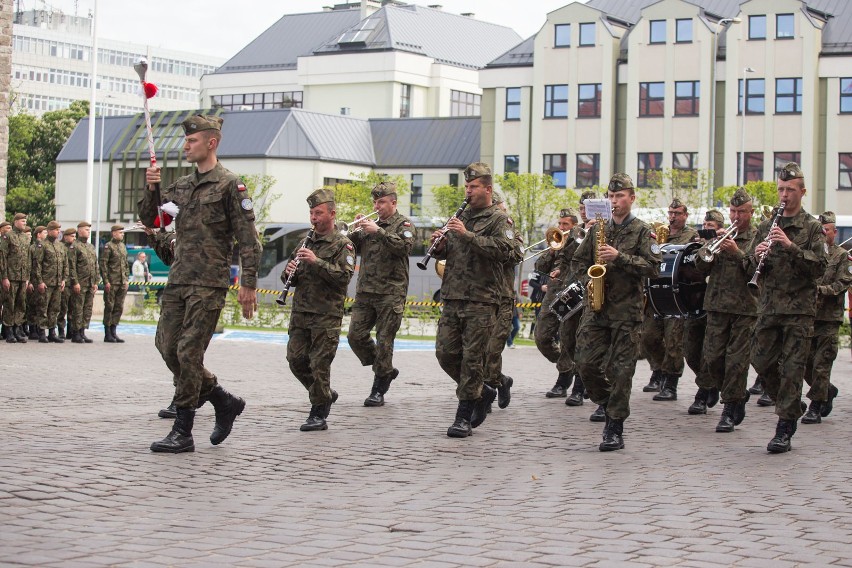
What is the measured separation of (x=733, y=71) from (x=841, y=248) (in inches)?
1821

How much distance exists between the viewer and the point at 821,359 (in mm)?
13102

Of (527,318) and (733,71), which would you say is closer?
(527,318)

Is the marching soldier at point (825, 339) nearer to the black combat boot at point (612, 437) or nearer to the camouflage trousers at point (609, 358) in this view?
the camouflage trousers at point (609, 358)

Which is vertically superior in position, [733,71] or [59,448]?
[733,71]

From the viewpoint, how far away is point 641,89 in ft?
202

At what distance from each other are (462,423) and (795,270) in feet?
9.58

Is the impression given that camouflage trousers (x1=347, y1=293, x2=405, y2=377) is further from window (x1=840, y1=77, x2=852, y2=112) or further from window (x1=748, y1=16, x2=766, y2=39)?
window (x1=748, y1=16, x2=766, y2=39)

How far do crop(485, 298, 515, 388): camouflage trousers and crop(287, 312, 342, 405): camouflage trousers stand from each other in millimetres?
1368

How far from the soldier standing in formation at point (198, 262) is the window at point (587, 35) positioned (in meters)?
54.0

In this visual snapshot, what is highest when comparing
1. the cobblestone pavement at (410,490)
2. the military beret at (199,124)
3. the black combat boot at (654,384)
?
the military beret at (199,124)

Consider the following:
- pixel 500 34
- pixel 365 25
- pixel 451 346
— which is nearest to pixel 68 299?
pixel 451 346

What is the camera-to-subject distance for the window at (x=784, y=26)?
58000 mm

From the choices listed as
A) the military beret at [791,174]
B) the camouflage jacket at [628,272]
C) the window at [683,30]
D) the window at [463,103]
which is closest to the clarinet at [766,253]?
the military beret at [791,174]

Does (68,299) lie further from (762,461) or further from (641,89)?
(641,89)
